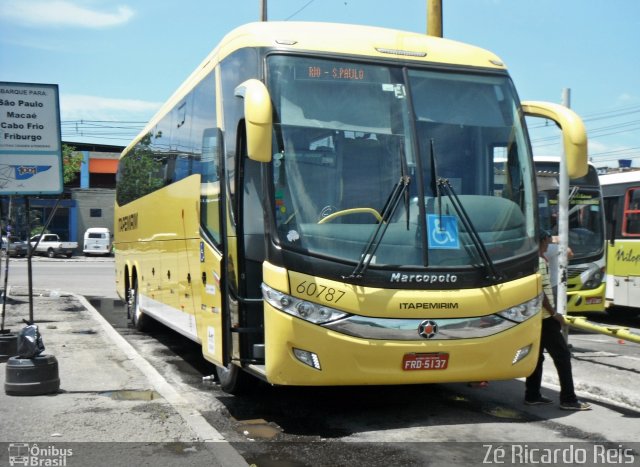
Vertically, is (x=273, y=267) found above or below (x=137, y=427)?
above

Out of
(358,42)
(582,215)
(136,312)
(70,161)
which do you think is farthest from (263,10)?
(70,161)

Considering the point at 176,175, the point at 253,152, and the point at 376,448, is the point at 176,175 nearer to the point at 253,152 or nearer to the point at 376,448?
the point at 253,152

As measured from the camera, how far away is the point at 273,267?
6574 millimetres

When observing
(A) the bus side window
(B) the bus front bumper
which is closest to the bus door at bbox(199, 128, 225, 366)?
(B) the bus front bumper

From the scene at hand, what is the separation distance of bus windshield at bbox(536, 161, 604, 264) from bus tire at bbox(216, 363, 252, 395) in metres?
8.55

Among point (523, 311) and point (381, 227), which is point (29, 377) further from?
point (523, 311)

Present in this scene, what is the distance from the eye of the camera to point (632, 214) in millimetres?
16203

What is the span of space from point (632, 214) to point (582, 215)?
1623 millimetres

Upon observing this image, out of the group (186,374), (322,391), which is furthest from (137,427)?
(186,374)

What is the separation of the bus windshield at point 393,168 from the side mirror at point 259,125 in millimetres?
456

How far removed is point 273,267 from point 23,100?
180 inches

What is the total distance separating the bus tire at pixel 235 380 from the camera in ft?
26.0

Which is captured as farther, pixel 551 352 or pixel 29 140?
pixel 29 140

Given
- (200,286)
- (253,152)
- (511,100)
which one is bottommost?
(200,286)
